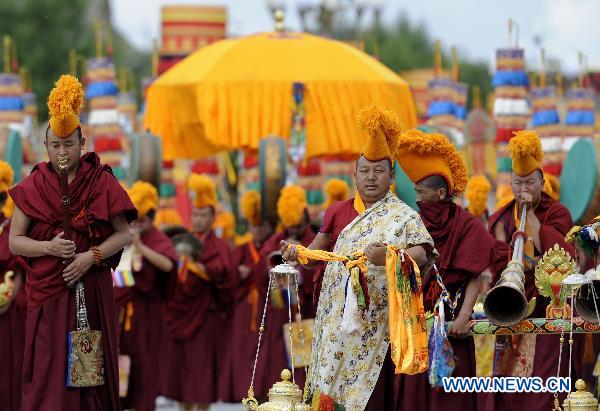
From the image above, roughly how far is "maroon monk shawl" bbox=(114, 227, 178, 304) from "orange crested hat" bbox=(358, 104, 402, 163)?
4586mm

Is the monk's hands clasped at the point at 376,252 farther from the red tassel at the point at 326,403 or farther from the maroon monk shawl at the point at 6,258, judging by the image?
the maroon monk shawl at the point at 6,258

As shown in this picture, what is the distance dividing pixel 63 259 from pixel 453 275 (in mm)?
2052

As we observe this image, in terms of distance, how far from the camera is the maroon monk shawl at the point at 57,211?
27.8 ft

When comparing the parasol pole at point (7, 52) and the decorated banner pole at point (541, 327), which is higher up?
the parasol pole at point (7, 52)

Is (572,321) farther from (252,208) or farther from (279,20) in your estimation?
(279,20)

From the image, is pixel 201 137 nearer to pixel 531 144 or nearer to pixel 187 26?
pixel 531 144

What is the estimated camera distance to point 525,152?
9.36m

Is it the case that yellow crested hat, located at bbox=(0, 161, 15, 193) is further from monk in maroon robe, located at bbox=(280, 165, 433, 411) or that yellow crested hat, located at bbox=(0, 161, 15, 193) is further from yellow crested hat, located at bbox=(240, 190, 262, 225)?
monk in maroon robe, located at bbox=(280, 165, 433, 411)

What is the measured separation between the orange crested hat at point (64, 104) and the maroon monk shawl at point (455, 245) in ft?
6.30

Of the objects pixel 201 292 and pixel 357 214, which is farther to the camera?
pixel 201 292

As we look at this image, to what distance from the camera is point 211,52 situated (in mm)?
15992

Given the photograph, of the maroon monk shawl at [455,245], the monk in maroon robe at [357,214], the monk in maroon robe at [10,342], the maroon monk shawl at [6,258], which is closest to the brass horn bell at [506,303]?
the maroon monk shawl at [455,245]

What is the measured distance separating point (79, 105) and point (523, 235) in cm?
257

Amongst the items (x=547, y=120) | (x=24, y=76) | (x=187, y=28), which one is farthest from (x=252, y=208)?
(x=187, y=28)
